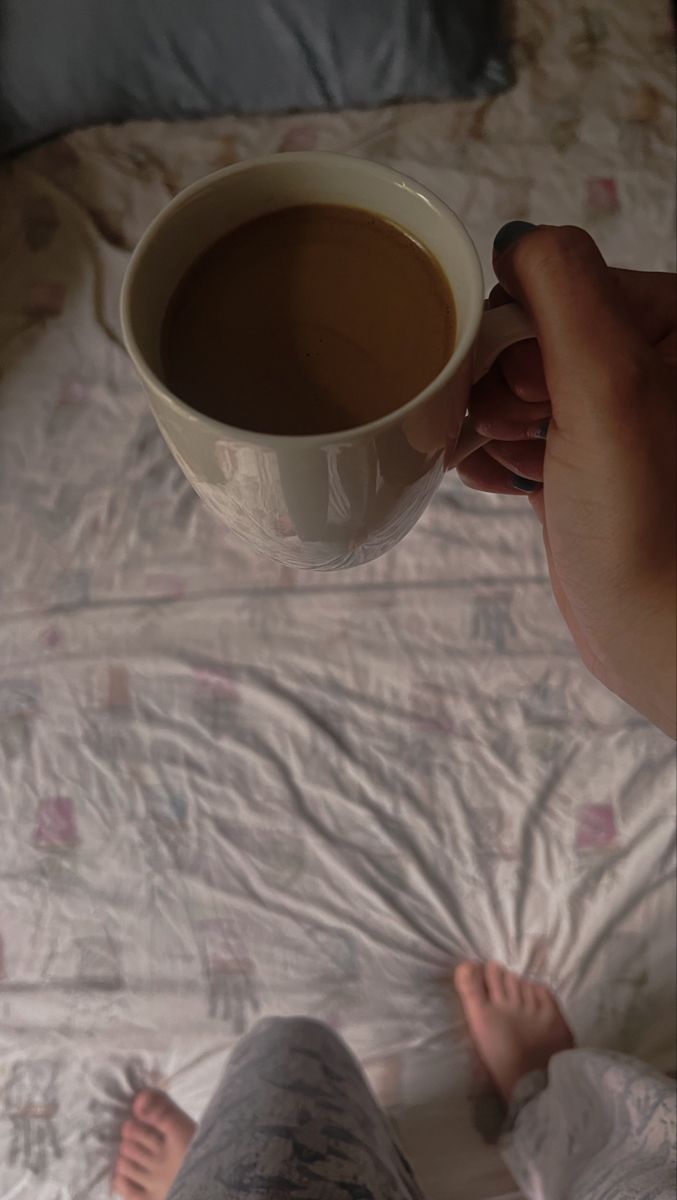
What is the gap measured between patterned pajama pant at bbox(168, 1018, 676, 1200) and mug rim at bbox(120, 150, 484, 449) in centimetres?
59

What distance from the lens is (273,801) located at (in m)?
0.92

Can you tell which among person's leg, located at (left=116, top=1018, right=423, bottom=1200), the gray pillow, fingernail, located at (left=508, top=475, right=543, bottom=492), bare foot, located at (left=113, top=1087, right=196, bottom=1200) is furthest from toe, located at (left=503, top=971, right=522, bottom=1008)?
the gray pillow

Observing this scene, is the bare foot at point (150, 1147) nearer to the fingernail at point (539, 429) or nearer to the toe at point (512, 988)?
the toe at point (512, 988)

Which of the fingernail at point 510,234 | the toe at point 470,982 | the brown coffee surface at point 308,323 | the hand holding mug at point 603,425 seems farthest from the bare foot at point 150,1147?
the fingernail at point 510,234

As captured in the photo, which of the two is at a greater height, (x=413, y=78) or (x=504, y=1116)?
(x=413, y=78)

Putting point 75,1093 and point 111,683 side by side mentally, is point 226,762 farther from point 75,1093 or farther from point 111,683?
point 75,1093

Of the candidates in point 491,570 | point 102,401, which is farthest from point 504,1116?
point 102,401

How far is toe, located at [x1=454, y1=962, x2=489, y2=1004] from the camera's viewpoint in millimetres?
880

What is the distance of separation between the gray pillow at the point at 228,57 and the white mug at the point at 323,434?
0.79m

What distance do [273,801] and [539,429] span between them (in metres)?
0.51

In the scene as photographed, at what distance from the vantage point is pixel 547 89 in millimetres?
1190

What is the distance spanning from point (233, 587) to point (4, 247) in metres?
0.58

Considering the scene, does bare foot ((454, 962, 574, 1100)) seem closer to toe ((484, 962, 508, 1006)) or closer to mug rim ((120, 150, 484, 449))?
toe ((484, 962, 508, 1006))

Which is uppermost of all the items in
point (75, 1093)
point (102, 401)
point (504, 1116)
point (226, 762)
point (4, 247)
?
point (4, 247)
